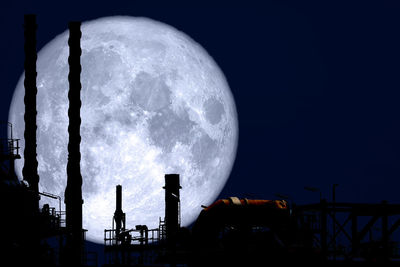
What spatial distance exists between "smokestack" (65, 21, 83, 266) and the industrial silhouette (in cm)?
6

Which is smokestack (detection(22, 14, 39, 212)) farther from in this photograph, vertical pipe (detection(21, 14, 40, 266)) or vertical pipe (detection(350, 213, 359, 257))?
vertical pipe (detection(350, 213, 359, 257))

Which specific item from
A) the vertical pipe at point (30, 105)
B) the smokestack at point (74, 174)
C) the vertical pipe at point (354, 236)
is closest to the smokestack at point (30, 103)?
the vertical pipe at point (30, 105)

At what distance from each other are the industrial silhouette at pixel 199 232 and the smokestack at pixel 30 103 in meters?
4.29

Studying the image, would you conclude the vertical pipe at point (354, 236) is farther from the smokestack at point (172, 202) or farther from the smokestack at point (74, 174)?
the smokestack at point (74, 174)

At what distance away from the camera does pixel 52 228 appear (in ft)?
165

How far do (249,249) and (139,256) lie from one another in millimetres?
8392

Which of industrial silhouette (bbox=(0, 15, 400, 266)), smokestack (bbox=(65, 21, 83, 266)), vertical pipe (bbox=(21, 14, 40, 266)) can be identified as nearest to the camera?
industrial silhouette (bbox=(0, 15, 400, 266))

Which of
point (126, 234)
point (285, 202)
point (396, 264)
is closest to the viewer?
point (396, 264)

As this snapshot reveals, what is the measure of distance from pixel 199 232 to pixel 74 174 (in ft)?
34.2

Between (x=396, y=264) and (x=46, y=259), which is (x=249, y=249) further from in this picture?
(x=46, y=259)

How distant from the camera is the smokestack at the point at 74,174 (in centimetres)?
4591

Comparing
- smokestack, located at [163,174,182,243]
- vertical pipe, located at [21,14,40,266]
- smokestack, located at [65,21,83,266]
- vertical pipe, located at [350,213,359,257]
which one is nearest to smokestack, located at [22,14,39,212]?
vertical pipe, located at [21,14,40,266]

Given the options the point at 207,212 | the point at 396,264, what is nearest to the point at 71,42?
the point at 207,212

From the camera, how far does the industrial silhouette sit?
34062 millimetres
